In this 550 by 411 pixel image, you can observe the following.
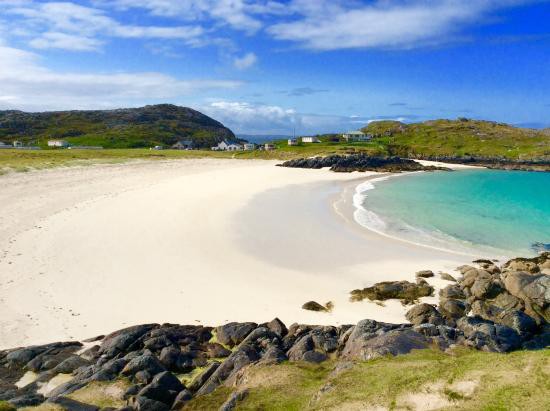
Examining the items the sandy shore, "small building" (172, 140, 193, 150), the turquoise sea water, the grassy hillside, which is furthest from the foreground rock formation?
"small building" (172, 140, 193, 150)

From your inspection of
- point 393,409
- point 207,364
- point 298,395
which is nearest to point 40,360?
point 207,364

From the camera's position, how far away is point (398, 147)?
15462 centimetres

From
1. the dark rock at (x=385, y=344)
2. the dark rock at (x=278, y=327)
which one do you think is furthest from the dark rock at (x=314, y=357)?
the dark rock at (x=278, y=327)

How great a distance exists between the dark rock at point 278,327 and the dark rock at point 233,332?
70cm

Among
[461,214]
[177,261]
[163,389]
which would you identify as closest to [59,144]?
[461,214]

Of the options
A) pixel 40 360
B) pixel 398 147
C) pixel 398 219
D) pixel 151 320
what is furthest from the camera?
pixel 398 147

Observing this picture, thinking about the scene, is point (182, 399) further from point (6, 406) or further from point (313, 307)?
point (313, 307)

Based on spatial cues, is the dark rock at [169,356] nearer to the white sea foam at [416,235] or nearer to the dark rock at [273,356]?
the dark rock at [273,356]

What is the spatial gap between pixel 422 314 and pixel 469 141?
164046mm

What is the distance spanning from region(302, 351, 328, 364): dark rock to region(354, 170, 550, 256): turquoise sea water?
21.7m

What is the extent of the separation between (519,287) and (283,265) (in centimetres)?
1336

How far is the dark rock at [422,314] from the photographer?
64.3ft

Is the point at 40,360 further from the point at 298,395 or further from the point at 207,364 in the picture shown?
the point at 298,395

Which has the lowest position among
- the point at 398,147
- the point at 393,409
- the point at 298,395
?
the point at 298,395
